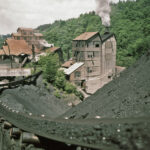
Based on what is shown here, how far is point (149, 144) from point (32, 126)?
5.64ft

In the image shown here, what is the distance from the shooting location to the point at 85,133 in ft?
6.89

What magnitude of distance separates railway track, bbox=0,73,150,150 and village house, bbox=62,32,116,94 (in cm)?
2696

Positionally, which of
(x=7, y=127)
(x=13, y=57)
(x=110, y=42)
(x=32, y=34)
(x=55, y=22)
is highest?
(x=55, y=22)

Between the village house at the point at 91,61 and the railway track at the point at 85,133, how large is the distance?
2696 centimetres

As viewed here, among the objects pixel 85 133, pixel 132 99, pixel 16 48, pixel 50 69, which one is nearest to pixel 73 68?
pixel 50 69

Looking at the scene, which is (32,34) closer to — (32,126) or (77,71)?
(77,71)

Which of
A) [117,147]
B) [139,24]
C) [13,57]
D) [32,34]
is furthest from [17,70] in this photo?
[139,24]

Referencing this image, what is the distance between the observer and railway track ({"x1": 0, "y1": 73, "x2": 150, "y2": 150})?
67.7 inches

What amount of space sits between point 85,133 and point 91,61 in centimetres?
3097

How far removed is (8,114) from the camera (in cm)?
397

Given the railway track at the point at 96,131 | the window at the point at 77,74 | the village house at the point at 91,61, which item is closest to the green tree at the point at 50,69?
the village house at the point at 91,61

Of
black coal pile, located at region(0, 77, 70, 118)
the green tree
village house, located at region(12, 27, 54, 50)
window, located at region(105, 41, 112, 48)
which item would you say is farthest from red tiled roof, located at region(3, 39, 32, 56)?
village house, located at region(12, 27, 54, 50)

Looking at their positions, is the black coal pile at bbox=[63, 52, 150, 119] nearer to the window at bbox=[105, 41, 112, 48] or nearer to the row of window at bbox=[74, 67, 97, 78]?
the row of window at bbox=[74, 67, 97, 78]

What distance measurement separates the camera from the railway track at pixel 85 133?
5.64ft
